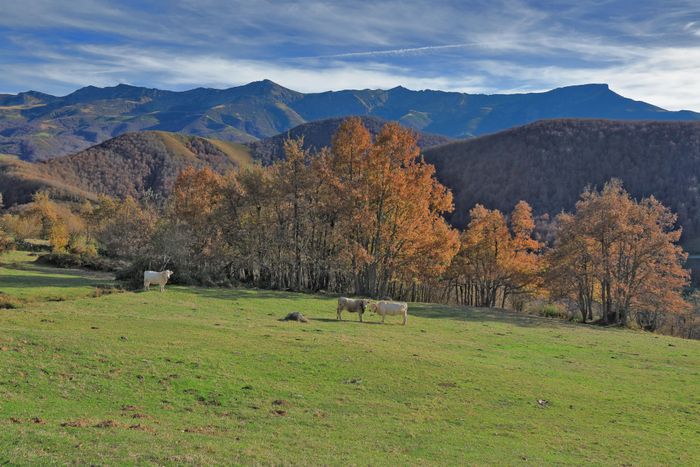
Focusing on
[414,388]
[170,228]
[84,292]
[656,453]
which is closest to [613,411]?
[656,453]

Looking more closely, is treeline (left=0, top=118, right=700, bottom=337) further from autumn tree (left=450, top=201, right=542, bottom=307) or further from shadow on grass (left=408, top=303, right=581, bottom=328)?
shadow on grass (left=408, top=303, right=581, bottom=328)

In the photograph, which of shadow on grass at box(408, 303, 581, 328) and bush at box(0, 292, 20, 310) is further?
shadow on grass at box(408, 303, 581, 328)

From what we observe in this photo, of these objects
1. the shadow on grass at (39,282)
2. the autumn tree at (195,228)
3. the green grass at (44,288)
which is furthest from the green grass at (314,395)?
the autumn tree at (195,228)

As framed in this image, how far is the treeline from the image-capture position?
48750 mm

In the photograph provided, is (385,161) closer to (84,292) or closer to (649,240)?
(649,240)

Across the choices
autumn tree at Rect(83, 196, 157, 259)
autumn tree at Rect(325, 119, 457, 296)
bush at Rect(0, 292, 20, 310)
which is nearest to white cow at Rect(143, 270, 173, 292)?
bush at Rect(0, 292, 20, 310)

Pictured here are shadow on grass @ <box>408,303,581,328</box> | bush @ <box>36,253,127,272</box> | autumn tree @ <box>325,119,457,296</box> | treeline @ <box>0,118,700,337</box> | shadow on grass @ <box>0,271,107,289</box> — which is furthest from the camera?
bush @ <box>36,253,127,272</box>

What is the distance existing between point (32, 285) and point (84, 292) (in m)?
4.62

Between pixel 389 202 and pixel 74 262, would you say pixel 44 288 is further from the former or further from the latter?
pixel 74 262

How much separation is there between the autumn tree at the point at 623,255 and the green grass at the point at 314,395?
19.6 m

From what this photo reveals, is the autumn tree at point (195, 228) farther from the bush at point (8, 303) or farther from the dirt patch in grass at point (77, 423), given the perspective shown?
the dirt patch in grass at point (77, 423)

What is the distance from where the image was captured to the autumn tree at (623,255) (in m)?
47.5

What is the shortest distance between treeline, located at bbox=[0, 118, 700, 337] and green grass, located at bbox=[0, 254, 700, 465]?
20401mm

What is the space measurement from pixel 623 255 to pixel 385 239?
73.0ft
